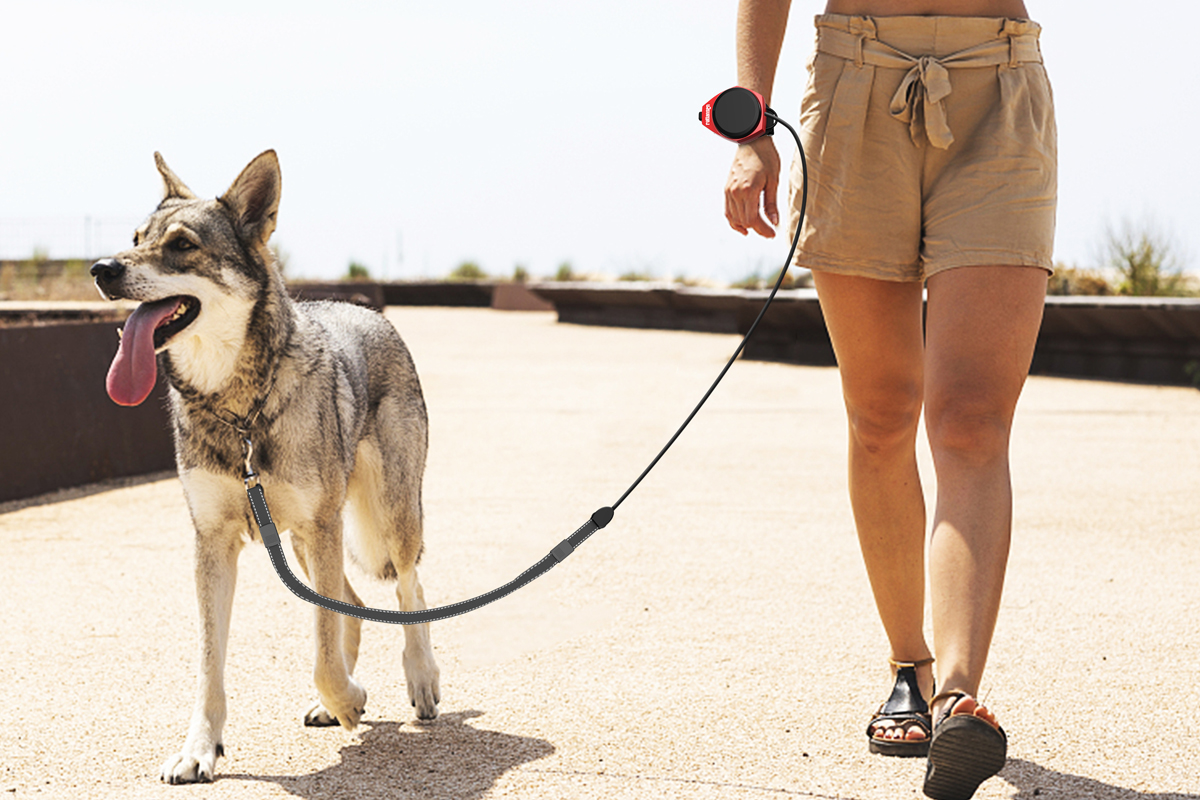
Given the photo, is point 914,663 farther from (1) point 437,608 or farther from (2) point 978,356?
(1) point 437,608

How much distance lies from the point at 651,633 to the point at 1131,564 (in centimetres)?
255

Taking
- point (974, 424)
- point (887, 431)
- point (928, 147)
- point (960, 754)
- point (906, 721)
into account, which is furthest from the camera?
point (887, 431)

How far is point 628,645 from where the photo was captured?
451 centimetres

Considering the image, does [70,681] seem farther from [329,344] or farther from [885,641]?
[885,641]

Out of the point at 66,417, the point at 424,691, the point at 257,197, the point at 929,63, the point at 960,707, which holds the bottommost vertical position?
the point at 424,691

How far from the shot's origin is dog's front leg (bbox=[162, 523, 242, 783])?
3.25 meters

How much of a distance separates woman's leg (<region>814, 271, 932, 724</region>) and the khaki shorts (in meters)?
0.11

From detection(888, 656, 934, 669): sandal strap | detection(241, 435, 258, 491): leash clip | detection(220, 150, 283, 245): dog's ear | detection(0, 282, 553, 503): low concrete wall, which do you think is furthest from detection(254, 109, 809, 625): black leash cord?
detection(0, 282, 553, 503): low concrete wall

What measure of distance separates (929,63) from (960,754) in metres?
1.64

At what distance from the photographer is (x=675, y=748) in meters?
3.43

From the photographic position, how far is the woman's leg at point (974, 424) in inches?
115

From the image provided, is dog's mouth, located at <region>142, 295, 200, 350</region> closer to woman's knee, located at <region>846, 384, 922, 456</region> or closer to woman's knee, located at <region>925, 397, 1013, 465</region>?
woman's knee, located at <region>846, 384, 922, 456</region>

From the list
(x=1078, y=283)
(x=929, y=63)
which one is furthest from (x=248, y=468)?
(x=1078, y=283)

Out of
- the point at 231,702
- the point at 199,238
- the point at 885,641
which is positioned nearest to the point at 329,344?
the point at 199,238
